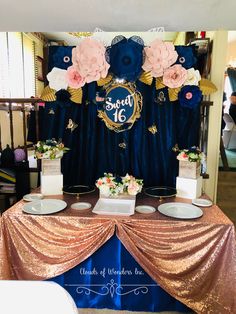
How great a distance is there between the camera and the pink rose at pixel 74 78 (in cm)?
201

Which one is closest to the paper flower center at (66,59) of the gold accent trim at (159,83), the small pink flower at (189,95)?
the gold accent trim at (159,83)

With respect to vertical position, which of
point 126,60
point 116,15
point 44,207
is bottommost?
point 44,207

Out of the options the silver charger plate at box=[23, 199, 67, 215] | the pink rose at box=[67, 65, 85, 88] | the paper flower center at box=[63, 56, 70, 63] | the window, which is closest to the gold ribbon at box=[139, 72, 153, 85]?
the pink rose at box=[67, 65, 85, 88]

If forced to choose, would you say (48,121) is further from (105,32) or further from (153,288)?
(153,288)

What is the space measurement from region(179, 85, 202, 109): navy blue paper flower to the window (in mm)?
2844

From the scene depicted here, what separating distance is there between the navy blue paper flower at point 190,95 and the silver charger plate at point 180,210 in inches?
29.3

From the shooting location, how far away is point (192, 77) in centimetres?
201

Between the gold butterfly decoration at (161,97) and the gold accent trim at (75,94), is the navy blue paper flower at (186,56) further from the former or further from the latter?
the gold accent trim at (75,94)

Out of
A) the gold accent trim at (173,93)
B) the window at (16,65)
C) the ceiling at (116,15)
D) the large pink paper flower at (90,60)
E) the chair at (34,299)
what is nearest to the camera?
the chair at (34,299)

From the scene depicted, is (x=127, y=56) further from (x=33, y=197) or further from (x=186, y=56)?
(x=33, y=197)

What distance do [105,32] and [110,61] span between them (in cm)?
22

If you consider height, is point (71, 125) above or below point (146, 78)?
below

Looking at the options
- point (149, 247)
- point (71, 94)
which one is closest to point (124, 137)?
point (71, 94)

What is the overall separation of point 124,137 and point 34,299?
1.44 m
